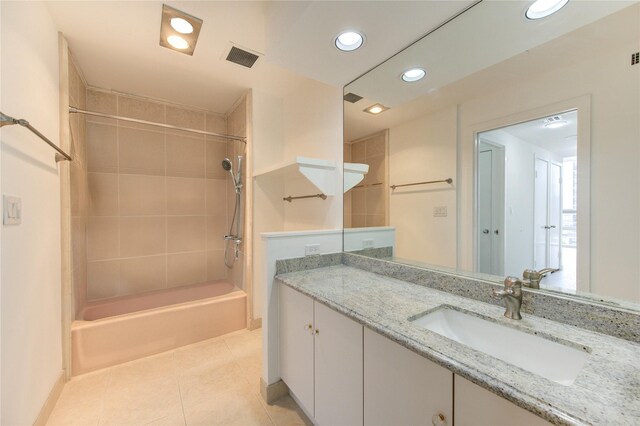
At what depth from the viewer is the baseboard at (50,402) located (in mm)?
1340

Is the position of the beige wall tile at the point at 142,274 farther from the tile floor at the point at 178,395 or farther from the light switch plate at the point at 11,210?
the light switch plate at the point at 11,210

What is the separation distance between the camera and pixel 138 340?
6.62 ft

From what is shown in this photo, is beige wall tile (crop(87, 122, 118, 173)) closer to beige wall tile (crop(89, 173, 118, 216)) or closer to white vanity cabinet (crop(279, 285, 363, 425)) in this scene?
beige wall tile (crop(89, 173, 118, 216))

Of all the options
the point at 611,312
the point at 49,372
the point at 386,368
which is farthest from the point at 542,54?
the point at 49,372

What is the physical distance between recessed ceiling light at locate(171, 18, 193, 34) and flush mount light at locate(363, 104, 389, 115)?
1303 mm

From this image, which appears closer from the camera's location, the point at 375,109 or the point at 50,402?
the point at 50,402

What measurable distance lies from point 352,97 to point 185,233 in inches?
95.8

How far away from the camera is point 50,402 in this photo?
1462mm

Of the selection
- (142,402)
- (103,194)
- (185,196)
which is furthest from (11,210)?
(185,196)

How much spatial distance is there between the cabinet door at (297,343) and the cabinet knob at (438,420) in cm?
66

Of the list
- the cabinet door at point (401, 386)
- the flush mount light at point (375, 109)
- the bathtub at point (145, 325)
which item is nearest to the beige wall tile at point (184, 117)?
the bathtub at point (145, 325)

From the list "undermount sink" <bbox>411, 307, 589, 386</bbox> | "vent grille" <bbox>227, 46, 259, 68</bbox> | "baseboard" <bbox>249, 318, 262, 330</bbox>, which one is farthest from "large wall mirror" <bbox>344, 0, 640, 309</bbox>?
"baseboard" <bbox>249, 318, 262, 330</bbox>

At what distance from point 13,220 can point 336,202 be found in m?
1.78

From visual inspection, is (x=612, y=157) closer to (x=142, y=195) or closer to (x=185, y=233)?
(x=185, y=233)
